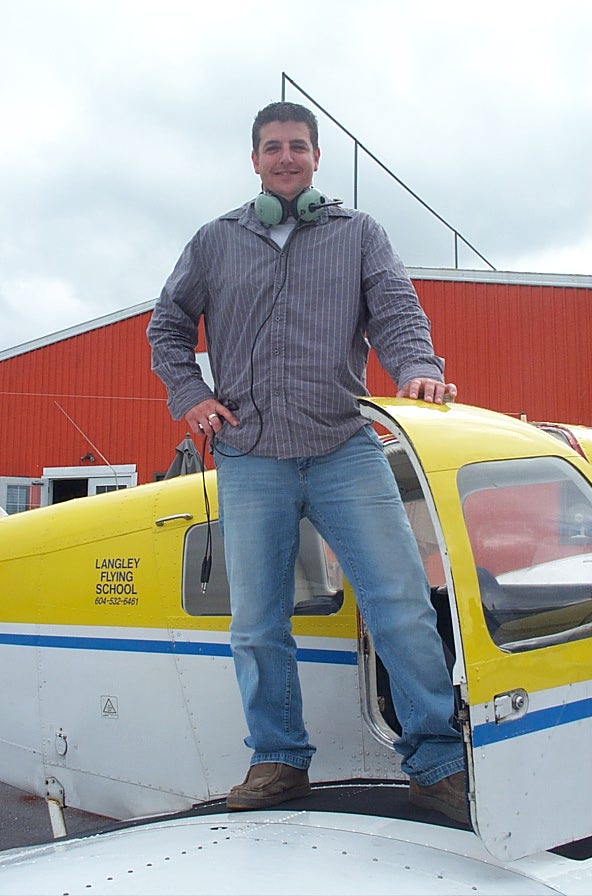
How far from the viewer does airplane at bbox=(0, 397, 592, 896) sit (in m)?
2.02

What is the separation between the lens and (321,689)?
116 inches

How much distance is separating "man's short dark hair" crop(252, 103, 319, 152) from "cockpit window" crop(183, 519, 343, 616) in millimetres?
1404

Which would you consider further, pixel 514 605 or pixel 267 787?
pixel 267 787

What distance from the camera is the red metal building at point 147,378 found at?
16344 mm

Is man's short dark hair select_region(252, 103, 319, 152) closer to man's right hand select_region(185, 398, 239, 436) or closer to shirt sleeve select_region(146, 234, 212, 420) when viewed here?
shirt sleeve select_region(146, 234, 212, 420)

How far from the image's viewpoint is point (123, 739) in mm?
3387

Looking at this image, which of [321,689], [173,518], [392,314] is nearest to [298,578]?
[321,689]

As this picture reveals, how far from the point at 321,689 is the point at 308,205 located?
166cm

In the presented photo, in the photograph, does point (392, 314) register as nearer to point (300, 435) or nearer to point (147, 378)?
point (300, 435)

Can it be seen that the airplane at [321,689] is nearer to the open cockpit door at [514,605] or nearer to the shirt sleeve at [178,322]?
the open cockpit door at [514,605]

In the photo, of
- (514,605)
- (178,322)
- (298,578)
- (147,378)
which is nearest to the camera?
(514,605)

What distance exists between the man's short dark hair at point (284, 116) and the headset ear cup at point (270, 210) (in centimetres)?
25

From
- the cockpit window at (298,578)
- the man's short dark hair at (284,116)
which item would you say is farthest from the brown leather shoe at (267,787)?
the man's short dark hair at (284,116)

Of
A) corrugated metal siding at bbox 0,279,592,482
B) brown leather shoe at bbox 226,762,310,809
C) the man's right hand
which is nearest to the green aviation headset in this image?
the man's right hand
